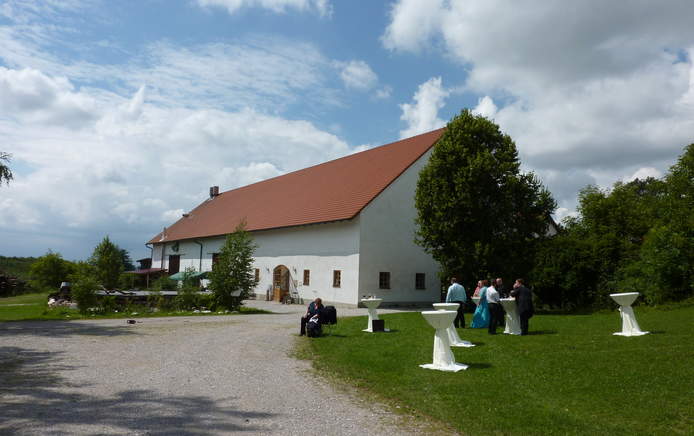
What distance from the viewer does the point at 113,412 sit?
6.46m

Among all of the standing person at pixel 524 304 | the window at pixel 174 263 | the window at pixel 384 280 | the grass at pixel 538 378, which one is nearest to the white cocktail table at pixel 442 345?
the grass at pixel 538 378

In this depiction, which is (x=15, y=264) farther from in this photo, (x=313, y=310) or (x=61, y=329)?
(x=313, y=310)

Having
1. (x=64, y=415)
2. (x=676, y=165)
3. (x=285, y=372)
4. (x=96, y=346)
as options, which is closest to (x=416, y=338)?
(x=285, y=372)

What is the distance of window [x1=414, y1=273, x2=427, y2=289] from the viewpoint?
2766 centimetres

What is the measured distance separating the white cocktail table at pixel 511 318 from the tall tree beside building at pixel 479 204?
7881mm

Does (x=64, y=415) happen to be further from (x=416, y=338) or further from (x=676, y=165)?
(x=676, y=165)

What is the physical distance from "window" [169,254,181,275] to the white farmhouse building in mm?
15579

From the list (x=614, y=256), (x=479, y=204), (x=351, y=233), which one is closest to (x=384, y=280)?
(x=351, y=233)

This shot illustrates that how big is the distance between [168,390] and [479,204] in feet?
56.0

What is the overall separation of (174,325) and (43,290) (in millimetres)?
31764

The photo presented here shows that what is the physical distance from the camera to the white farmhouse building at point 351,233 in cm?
2648

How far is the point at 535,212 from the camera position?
23.3 meters

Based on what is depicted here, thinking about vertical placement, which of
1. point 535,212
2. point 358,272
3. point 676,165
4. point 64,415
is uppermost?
point 676,165

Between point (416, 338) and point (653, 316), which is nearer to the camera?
point (416, 338)
